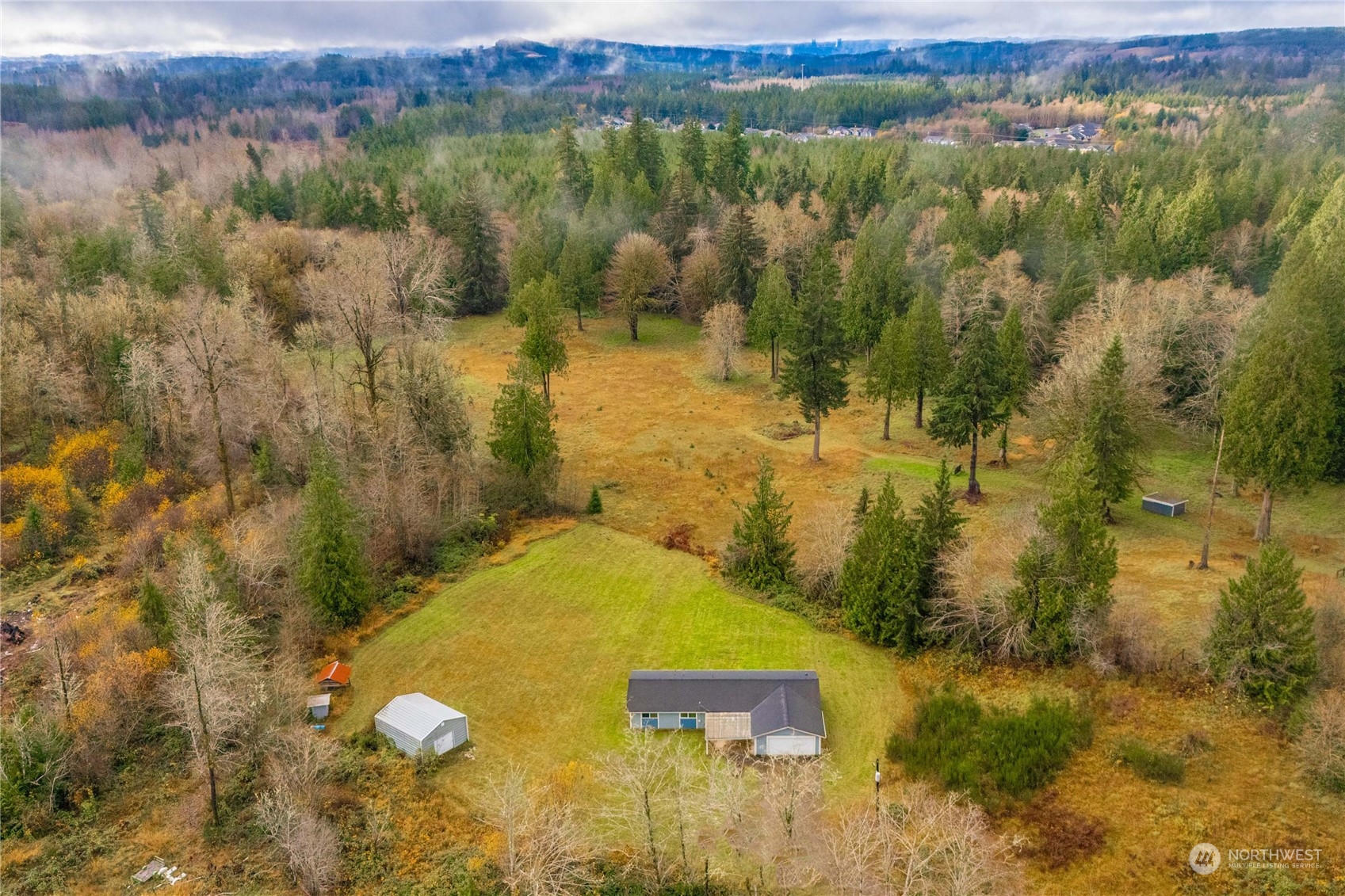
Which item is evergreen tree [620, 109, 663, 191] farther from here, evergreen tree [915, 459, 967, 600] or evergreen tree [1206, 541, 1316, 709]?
evergreen tree [1206, 541, 1316, 709]

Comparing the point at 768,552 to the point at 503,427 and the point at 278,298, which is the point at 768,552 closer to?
the point at 503,427

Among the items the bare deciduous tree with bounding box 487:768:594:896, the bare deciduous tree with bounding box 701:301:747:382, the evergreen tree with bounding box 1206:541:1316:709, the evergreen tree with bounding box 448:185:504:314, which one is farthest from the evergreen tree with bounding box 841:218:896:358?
the bare deciduous tree with bounding box 487:768:594:896

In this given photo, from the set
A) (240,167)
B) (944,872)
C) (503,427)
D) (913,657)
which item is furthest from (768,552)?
(240,167)

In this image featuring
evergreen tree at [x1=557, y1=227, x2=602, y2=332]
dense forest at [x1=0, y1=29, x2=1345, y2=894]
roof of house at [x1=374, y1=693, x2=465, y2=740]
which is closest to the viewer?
dense forest at [x1=0, y1=29, x2=1345, y2=894]

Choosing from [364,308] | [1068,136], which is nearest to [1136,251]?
[364,308]

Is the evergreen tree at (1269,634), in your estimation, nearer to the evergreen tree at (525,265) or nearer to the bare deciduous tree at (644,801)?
the bare deciduous tree at (644,801)

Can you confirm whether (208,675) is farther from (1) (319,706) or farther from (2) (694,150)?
(2) (694,150)

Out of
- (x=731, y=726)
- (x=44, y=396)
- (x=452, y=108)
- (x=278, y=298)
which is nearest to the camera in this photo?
(x=731, y=726)
